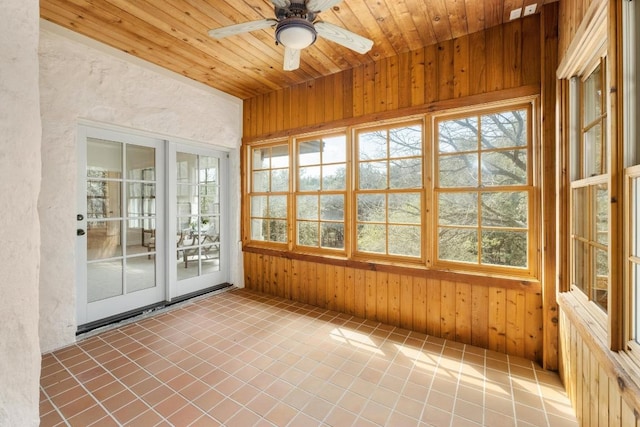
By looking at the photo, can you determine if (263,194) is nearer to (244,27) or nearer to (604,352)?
(244,27)

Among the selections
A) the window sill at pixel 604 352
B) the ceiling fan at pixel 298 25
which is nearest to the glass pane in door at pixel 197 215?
the ceiling fan at pixel 298 25

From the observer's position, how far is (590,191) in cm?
179

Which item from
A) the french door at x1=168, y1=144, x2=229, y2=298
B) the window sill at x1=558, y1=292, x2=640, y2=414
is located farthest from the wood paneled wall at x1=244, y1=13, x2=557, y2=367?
the french door at x1=168, y1=144, x2=229, y2=298

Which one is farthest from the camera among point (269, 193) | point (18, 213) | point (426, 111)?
point (269, 193)

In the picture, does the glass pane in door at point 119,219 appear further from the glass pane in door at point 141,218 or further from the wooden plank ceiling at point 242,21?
the wooden plank ceiling at point 242,21

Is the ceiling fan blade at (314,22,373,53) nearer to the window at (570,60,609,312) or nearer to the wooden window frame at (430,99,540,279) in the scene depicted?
the wooden window frame at (430,99,540,279)

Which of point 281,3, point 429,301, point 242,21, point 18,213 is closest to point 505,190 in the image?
point 429,301

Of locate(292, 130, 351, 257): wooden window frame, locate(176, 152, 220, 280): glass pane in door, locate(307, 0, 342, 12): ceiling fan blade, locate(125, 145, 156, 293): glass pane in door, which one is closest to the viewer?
locate(307, 0, 342, 12): ceiling fan blade

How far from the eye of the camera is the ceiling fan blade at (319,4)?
5.60ft

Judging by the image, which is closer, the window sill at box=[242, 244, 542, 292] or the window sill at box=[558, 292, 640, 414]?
the window sill at box=[558, 292, 640, 414]

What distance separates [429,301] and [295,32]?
100.0 inches

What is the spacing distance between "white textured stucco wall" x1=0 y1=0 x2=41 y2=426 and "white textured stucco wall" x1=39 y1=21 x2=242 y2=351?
1.80 metres

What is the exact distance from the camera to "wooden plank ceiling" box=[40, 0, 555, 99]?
90.8 inches

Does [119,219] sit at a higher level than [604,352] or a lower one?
higher
